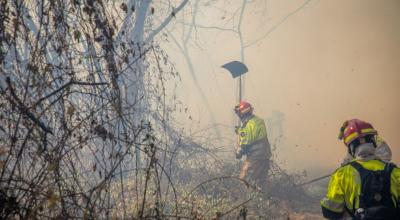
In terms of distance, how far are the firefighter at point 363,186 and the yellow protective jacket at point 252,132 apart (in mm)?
5089

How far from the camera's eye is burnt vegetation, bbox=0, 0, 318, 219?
9.57ft

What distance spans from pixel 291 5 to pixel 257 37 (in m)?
2.96

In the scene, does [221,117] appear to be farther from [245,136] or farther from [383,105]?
[245,136]

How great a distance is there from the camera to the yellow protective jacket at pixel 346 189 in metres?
3.24

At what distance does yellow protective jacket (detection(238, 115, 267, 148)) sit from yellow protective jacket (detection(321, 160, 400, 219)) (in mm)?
5183

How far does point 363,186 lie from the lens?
321 cm

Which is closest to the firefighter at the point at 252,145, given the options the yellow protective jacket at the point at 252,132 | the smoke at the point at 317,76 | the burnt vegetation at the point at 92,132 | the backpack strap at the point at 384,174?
the yellow protective jacket at the point at 252,132

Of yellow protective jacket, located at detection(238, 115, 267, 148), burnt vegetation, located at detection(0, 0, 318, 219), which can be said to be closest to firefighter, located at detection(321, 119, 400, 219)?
burnt vegetation, located at detection(0, 0, 318, 219)

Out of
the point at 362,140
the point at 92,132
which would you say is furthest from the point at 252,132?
the point at 92,132

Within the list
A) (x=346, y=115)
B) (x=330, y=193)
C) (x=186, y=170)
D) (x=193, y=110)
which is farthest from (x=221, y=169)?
(x=193, y=110)

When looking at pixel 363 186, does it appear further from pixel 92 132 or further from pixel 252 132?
pixel 252 132

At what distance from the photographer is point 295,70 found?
20891 mm

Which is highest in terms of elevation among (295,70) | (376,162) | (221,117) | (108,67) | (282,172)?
(295,70)

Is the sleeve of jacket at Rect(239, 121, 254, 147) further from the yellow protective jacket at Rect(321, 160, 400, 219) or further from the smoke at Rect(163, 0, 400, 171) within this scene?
the smoke at Rect(163, 0, 400, 171)
